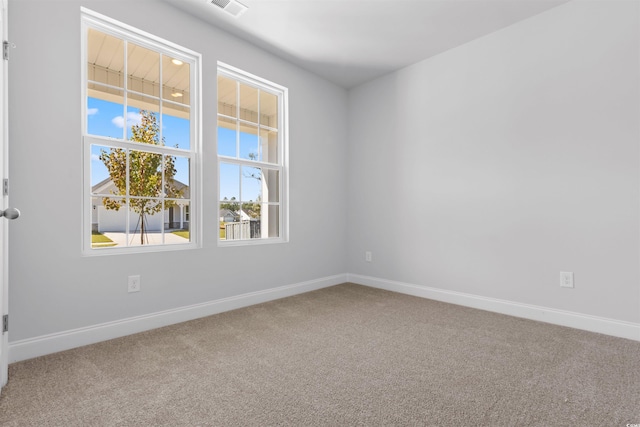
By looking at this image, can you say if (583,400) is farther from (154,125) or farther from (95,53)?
(95,53)

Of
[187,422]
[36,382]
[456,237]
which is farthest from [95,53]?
[456,237]

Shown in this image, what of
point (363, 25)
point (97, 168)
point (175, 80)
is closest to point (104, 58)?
point (175, 80)

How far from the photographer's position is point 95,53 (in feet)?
8.22

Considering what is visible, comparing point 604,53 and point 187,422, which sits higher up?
point 604,53

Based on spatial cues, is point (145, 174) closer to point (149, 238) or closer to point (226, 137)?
point (149, 238)

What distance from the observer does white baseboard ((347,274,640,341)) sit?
2506 millimetres

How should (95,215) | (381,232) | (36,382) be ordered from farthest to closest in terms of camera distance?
(381,232), (95,215), (36,382)

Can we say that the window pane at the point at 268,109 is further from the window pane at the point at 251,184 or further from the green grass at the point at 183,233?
the green grass at the point at 183,233

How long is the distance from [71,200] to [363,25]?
2.79 metres

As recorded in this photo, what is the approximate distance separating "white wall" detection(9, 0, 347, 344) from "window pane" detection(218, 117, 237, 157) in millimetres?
209

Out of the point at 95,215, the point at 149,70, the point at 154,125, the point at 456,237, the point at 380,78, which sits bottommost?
the point at 456,237

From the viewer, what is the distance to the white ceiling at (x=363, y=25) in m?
2.76

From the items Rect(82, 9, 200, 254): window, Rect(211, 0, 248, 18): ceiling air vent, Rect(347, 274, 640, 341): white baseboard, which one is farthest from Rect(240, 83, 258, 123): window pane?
Rect(347, 274, 640, 341): white baseboard

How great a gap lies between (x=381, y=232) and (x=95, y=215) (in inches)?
117
